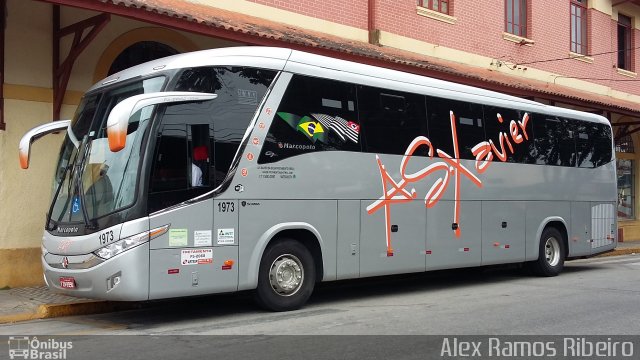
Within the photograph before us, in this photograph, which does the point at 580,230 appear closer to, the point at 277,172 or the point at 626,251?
the point at 626,251

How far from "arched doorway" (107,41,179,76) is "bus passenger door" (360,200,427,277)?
572 cm

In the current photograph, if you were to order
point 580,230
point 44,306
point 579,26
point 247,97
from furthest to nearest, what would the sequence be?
point 579,26, point 580,230, point 44,306, point 247,97

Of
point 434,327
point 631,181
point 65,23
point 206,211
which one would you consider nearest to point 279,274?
point 206,211

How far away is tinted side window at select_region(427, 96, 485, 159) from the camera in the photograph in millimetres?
10945

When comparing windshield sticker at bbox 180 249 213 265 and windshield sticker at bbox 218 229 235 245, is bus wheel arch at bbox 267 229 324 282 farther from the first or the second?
windshield sticker at bbox 180 249 213 265

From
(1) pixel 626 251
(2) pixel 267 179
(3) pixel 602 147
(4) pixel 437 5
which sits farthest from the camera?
(1) pixel 626 251

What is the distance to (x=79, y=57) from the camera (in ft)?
37.5

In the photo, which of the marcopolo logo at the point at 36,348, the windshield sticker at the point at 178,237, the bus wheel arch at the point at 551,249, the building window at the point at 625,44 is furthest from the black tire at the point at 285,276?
the building window at the point at 625,44

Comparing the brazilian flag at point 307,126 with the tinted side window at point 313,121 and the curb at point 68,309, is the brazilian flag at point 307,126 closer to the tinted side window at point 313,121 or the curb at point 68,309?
the tinted side window at point 313,121

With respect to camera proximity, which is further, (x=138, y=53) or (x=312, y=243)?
(x=138, y=53)

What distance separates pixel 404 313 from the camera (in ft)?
28.6

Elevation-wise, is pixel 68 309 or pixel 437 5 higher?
pixel 437 5

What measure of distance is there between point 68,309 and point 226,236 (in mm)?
2712

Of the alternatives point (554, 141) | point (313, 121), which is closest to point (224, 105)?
point (313, 121)
